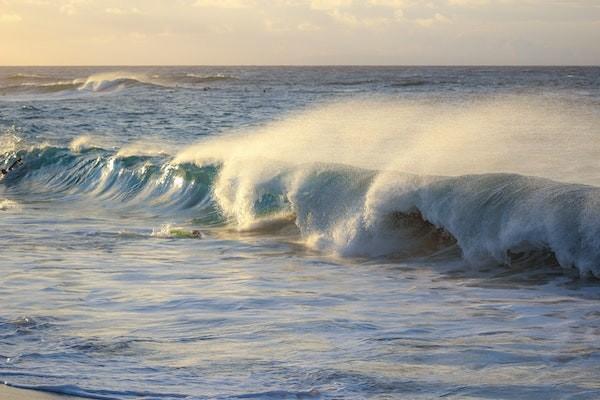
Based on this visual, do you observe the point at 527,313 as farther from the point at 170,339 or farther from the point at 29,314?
the point at 29,314

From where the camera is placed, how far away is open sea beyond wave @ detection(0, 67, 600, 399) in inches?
234

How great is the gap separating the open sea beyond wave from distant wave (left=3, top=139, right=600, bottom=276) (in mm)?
31

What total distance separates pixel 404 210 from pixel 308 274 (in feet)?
8.21

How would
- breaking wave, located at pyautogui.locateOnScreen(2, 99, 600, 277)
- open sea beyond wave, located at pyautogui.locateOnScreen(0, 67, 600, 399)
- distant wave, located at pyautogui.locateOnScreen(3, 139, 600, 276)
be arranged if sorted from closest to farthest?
open sea beyond wave, located at pyautogui.locateOnScreen(0, 67, 600, 399)
distant wave, located at pyautogui.locateOnScreen(3, 139, 600, 276)
breaking wave, located at pyautogui.locateOnScreen(2, 99, 600, 277)

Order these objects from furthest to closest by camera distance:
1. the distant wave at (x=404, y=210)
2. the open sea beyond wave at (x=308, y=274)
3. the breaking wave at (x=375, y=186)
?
the breaking wave at (x=375, y=186), the distant wave at (x=404, y=210), the open sea beyond wave at (x=308, y=274)

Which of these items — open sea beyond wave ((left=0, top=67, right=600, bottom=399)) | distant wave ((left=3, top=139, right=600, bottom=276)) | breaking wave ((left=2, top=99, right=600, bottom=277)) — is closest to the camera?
open sea beyond wave ((left=0, top=67, right=600, bottom=399))

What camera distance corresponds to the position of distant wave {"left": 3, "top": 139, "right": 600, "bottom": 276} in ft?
32.2

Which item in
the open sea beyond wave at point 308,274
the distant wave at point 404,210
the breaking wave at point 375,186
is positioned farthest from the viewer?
the breaking wave at point 375,186

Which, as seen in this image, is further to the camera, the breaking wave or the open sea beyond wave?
the breaking wave

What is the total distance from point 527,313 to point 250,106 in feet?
120

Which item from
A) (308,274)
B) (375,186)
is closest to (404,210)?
(375,186)

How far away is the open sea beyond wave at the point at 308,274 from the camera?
5.93m

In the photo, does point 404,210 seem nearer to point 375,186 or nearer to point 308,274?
point 375,186

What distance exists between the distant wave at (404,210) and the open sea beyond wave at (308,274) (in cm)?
3
